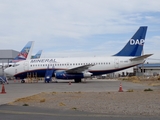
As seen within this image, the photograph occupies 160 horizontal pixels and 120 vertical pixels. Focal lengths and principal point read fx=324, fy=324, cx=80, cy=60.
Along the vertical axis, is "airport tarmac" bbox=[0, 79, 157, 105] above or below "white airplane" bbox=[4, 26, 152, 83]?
below

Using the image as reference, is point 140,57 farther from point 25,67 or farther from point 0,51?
point 0,51

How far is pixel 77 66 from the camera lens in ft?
129

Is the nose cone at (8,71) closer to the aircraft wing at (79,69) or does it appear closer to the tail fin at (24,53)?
the aircraft wing at (79,69)

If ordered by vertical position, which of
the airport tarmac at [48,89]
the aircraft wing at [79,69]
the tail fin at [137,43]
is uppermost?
the tail fin at [137,43]

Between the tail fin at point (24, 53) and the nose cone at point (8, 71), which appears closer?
the nose cone at point (8, 71)

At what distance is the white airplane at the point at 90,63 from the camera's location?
38.6 meters

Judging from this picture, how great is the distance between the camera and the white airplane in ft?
127

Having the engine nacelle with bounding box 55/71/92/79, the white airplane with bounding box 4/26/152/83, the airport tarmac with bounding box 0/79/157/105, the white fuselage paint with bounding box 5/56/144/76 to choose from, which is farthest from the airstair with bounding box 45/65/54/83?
the airport tarmac with bounding box 0/79/157/105

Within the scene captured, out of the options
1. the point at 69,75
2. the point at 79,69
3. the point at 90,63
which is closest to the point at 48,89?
the point at 79,69

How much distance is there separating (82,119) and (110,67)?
2971 centimetres

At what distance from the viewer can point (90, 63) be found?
129 ft

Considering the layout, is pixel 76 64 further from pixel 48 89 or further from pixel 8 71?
pixel 48 89

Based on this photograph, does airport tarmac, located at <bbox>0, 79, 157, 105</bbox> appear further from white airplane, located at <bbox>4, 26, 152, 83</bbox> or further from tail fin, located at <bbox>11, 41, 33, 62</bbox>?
tail fin, located at <bbox>11, 41, 33, 62</bbox>

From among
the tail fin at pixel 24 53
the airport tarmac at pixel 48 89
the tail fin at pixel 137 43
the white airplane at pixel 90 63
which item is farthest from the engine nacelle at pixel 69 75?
the tail fin at pixel 24 53
